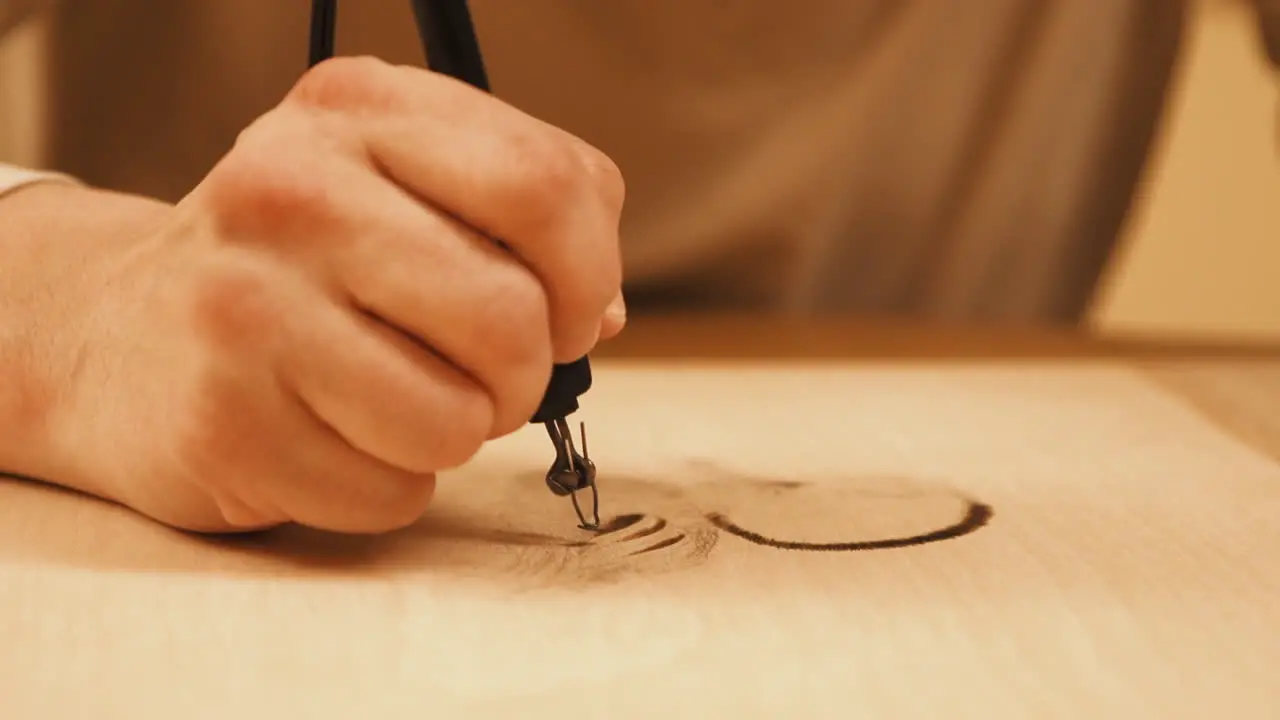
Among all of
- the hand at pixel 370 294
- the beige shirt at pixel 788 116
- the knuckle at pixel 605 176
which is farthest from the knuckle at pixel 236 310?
the beige shirt at pixel 788 116

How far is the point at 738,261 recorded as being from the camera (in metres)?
0.95

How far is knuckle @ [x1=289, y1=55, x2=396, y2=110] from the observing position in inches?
14.3

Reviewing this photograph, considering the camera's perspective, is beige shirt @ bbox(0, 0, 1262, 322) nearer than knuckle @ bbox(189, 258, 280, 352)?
No

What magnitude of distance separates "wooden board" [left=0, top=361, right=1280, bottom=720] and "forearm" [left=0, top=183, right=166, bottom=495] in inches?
0.9

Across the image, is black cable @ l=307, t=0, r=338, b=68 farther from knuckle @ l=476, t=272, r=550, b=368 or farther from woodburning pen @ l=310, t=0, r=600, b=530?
knuckle @ l=476, t=272, r=550, b=368

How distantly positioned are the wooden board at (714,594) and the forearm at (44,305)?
0.9 inches

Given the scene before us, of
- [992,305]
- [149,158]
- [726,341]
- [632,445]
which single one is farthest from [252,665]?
[992,305]

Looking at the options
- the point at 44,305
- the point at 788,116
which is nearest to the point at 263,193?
the point at 44,305

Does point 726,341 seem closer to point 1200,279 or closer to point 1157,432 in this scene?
point 1157,432

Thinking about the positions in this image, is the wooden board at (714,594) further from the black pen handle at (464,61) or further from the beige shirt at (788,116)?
the beige shirt at (788,116)

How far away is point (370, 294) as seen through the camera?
0.35 m

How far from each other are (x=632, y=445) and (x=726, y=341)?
296 millimetres

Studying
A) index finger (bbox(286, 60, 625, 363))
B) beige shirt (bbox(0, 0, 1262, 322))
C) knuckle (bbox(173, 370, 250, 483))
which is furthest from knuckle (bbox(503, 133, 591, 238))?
beige shirt (bbox(0, 0, 1262, 322))

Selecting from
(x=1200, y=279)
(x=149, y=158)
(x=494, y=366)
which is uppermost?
(x=494, y=366)
